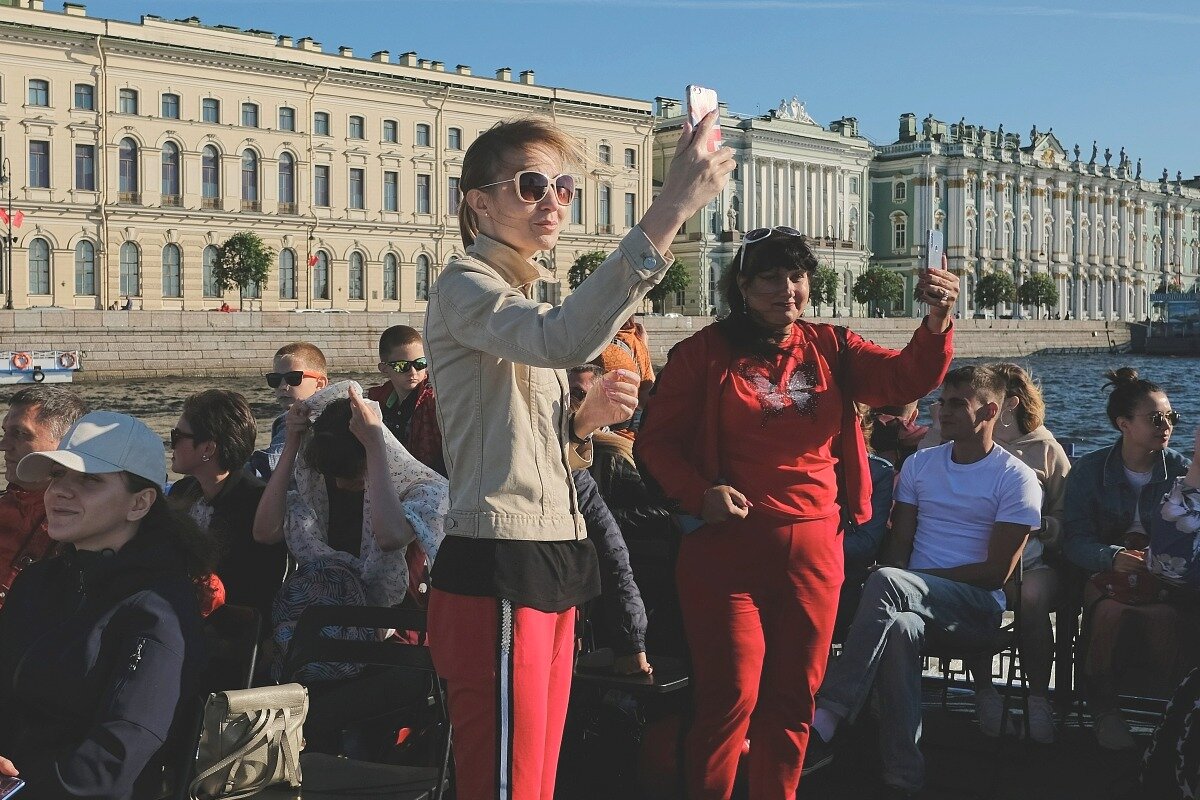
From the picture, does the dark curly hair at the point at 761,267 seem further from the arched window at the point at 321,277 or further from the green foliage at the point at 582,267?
the arched window at the point at 321,277

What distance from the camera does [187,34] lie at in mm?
37469

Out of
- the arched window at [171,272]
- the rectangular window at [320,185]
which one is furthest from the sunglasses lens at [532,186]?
the rectangular window at [320,185]

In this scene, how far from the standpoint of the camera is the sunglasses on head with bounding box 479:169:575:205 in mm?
1812

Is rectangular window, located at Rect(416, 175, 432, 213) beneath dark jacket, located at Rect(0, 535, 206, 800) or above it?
above

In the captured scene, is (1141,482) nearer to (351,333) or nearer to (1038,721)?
(1038,721)

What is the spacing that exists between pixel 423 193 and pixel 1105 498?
136 ft

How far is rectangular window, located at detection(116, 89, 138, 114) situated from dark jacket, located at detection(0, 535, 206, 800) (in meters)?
37.5

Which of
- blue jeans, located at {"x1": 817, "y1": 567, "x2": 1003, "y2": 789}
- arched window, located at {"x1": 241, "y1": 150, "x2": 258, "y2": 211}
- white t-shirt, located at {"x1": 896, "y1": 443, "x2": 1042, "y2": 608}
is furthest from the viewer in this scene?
arched window, located at {"x1": 241, "y1": 150, "x2": 258, "y2": 211}

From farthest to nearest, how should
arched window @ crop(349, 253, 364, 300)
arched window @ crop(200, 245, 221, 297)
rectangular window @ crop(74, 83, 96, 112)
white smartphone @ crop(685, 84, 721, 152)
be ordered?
arched window @ crop(349, 253, 364, 300) < arched window @ crop(200, 245, 221, 297) < rectangular window @ crop(74, 83, 96, 112) < white smartphone @ crop(685, 84, 721, 152)

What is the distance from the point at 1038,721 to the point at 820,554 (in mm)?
1253

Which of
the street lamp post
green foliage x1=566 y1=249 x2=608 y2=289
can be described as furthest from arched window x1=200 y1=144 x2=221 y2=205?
green foliage x1=566 y1=249 x2=608 y2=289

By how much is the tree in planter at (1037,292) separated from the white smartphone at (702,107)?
67590 mm

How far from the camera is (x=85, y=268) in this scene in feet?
118

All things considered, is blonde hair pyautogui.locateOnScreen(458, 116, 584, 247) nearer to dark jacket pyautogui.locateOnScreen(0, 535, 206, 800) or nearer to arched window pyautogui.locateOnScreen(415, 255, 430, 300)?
dark jacket pyautogui.locateOnScreen(0, 535, 206, 800)
